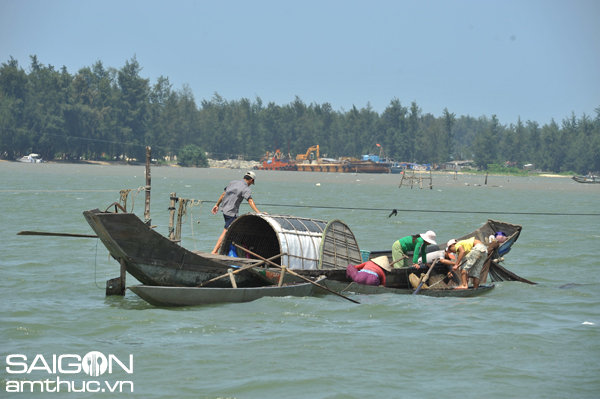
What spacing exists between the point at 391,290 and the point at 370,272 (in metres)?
0.55

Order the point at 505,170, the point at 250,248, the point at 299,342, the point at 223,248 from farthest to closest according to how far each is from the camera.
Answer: the point at 505,170, the point at 250,248, the point at 223,248, the point at 299,342

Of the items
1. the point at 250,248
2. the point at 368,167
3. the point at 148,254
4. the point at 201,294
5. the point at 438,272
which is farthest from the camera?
the point at 368,167

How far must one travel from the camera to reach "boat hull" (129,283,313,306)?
10.4 meters

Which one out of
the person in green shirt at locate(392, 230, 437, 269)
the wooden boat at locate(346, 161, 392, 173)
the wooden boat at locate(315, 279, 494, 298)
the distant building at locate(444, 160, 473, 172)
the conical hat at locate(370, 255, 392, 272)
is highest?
the distant building at locate(444, 160, 473, 172)

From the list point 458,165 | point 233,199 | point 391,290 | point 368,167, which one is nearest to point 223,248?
point 233,199

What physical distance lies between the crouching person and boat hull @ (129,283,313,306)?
1.56 m

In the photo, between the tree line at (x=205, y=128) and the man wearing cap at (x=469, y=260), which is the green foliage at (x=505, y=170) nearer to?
the tree line at (x=205, y=128)

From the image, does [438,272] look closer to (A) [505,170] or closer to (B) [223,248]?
(B) [223,248]

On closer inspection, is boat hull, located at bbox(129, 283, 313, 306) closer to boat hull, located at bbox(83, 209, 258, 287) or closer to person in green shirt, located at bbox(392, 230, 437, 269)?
boat hull, located at bbox(83, 209, 258, 287)

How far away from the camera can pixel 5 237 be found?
18.8 m

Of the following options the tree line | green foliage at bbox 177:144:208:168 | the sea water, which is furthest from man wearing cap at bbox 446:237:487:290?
green foliage at bbox 177:144:208:168

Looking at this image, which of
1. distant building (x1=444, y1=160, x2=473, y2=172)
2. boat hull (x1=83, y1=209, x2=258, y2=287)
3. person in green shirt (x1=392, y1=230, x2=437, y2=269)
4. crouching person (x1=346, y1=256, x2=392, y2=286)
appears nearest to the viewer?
boat hull (x1=83, y1=209, x2=258, y2=287)

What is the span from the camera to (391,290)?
12.9 metres

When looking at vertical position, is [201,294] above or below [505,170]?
below
